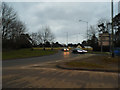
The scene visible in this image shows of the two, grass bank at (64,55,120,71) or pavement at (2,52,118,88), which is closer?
pavement at (2,52,118,88)

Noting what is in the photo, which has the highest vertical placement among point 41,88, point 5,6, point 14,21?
point 5,6

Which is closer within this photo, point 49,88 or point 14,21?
point 49,88

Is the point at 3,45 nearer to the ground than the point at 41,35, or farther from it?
nearer to the ground

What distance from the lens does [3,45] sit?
1598 inches

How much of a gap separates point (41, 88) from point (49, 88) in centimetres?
34

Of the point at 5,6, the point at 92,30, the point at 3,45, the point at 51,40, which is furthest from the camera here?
the point at 51,40

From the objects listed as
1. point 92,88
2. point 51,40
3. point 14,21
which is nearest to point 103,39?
point 92,88

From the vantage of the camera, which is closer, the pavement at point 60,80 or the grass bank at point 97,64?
the pavement at point 60,80

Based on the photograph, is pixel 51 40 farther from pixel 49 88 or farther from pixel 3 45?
pixel 49 88

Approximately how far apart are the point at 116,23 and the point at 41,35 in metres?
34.0

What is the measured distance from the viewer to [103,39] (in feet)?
57.9

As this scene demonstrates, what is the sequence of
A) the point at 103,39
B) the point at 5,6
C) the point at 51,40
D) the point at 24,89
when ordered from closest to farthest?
1. the point at 24,89
2. the point at 103,39
3. the point at 5,6
4. the point at 51,40

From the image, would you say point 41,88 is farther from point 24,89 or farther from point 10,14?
point 10,14

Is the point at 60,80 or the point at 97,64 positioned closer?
the point at 60,80
